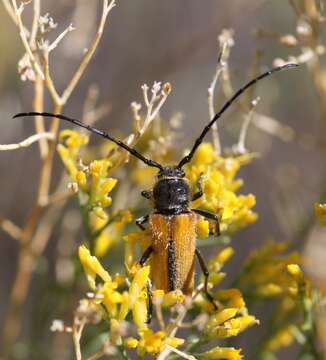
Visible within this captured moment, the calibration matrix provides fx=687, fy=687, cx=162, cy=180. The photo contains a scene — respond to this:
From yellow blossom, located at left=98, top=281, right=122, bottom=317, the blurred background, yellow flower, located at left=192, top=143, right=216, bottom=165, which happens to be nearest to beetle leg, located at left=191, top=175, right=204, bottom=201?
yellow flower, located at left=192, top=143, right=216, bottom=165

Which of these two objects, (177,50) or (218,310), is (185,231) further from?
(177,50)

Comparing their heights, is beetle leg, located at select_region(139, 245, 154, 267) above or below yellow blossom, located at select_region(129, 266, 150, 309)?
above

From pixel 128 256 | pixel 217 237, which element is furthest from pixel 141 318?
pixel 217 237

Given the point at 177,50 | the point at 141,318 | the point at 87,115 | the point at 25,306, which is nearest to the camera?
the point at 141,318

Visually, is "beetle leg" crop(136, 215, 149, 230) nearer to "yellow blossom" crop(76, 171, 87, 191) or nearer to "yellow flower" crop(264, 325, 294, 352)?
"yellow blossom" crop(76, 171, 87, 191)

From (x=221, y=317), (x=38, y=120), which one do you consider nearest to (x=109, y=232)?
(x=38, y=120)

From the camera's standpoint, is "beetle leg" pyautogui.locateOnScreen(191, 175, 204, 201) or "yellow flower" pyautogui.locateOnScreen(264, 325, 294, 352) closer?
"beetle leg" pyautogui.locateOnScreen(191, 175, 204, 201)

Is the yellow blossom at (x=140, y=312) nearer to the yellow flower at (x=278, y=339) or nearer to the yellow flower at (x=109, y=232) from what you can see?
the yellow flower at (x=109, y=232)
